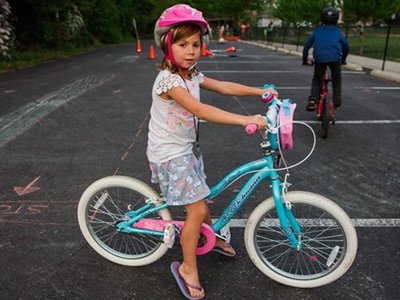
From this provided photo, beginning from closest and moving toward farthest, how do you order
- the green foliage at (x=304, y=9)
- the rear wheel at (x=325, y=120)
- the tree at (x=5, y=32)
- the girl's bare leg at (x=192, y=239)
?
1. the girl's bare leg at (x=192, y=239)
2. the rear wheel at (x=325, y=120)
3. the tree at (x=5, y=32)
4. the green foliage at (x=304, y=9)

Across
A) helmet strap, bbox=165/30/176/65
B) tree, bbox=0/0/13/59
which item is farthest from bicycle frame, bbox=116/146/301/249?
tree, bbox=0/0/13/59

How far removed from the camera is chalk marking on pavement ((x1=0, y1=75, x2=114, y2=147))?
6059 millimetres

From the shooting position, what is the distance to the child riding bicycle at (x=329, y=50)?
5.92 metres

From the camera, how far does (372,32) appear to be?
38.2 metres

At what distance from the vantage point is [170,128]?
2285 mm

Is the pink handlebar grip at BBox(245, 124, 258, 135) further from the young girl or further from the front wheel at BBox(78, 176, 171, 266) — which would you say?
the front wheel at BBox(78, 176, 171, 266)

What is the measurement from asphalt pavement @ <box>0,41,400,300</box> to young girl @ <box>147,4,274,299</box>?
1.31 ft

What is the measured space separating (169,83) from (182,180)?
58 centimetres

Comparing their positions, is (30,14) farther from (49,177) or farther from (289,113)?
(289,113)

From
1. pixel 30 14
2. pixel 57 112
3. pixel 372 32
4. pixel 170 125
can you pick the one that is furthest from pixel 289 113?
pixel 372 32

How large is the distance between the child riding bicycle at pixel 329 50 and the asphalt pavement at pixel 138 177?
0.66m

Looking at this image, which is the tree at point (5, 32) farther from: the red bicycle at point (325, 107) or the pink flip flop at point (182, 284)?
the pink flip flop at point (182, 284)

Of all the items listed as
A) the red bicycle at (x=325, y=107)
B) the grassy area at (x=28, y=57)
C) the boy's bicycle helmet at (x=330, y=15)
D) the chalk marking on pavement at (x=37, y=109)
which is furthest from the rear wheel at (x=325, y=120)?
the grassy area at (x=28, y=57)

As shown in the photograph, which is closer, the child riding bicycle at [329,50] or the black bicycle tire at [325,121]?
the black bicycle tire at [325,121]
